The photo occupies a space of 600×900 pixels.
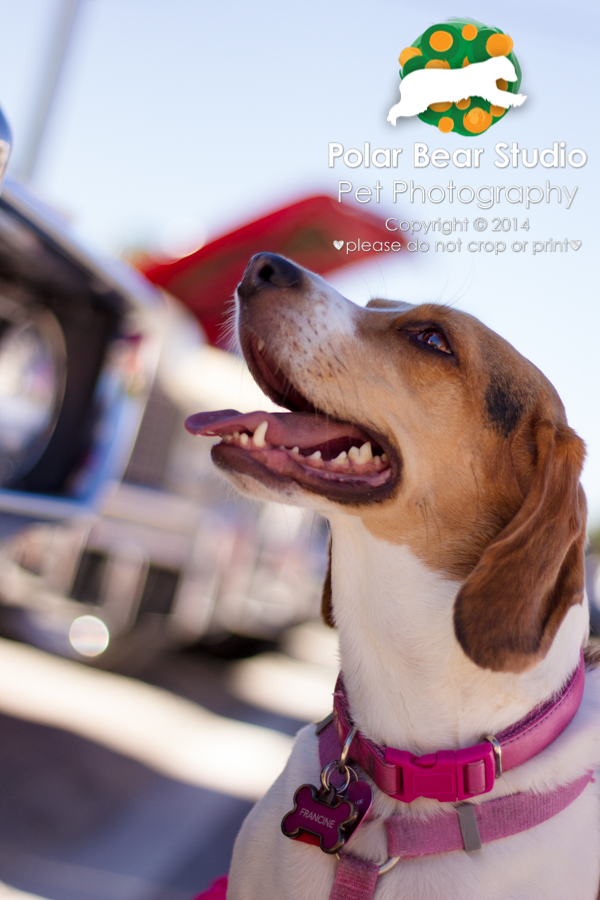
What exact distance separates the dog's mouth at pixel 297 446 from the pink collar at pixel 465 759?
61cm

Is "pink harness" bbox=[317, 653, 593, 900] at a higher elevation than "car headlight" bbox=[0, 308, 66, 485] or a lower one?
lower

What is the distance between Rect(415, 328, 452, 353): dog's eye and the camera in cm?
208

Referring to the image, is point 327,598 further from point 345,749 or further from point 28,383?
point 28,383

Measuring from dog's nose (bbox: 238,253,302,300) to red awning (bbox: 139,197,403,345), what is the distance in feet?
6.32

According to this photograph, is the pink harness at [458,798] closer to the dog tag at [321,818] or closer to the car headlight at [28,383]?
the dog tag at [321,818]

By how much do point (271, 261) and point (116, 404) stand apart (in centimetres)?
194

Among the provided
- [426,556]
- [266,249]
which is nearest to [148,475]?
[266,249]

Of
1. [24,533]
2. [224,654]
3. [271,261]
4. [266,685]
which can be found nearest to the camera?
[271,261]

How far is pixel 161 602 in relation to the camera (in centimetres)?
481

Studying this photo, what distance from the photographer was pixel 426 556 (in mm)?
1830

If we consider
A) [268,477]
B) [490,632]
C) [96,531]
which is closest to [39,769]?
[96,531]

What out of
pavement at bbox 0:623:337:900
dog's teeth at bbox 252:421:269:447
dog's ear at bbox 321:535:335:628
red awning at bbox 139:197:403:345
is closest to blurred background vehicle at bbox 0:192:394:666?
red awning at bbox 139:197:403:345

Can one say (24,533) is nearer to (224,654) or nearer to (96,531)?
(96,531)

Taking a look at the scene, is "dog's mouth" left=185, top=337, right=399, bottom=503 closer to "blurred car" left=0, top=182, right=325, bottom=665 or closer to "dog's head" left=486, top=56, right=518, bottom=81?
"blurred car" left=0, top=182, right=325, bottom=665
